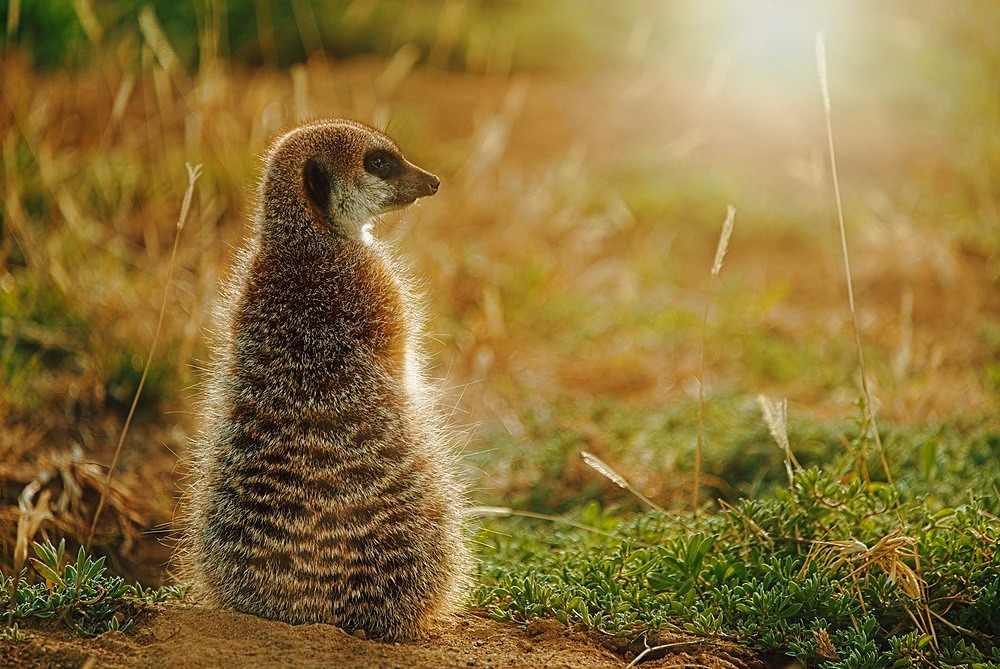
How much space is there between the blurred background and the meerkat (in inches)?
17.3

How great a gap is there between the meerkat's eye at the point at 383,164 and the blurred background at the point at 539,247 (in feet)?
1.73

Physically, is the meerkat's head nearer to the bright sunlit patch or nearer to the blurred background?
the blurred background

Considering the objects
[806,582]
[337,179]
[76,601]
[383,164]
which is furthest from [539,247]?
[76,601]

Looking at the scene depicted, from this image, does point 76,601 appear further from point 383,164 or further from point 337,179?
point 383,164

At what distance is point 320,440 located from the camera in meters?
2.92

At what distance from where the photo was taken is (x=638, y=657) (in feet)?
9.41

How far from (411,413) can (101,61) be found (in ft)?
14.2

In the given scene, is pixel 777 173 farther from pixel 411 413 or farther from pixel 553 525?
pixel 411 413

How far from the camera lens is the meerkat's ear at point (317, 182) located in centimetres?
317

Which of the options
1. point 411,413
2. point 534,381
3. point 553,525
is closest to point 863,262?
point 534,381

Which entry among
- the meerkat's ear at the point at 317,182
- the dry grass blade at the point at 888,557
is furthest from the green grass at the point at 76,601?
the dry grass blade at the point at 888,557

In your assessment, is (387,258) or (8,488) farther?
(8,488)

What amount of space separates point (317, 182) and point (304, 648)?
4.22 feet

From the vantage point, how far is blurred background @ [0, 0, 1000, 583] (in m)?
4.66
